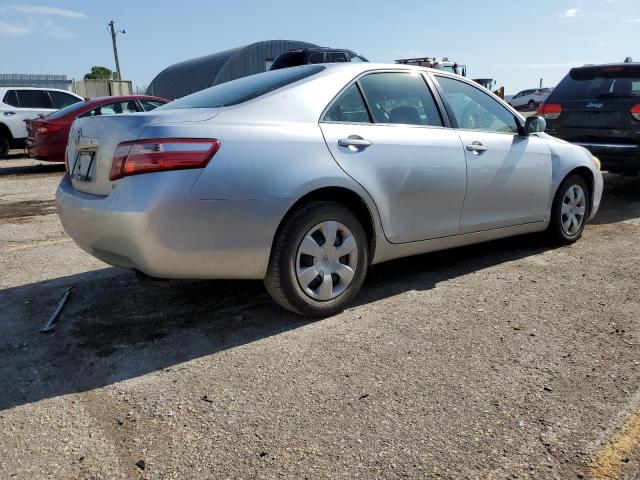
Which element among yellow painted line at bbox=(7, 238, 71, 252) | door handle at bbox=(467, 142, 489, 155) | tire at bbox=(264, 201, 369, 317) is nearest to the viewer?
tire at bbox=(264, 201, 369, 317)

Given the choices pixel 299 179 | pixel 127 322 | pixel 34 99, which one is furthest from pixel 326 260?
pixel 34 99

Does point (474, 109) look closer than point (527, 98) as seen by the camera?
Yes

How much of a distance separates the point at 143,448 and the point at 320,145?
1899 mm

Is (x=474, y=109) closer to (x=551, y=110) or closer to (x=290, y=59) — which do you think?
(x=551, y=110)

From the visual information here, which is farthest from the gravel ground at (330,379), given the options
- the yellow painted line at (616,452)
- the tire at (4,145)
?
the tire at (4,145)

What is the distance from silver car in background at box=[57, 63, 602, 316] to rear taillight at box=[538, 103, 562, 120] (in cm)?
340

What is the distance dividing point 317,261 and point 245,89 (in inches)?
48.5

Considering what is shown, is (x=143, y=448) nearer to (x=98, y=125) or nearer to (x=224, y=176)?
(x=224, y=176)

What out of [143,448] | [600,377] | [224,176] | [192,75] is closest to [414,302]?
[600,377]

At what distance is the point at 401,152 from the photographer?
366 centimetres

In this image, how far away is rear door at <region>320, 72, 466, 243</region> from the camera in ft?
11.4

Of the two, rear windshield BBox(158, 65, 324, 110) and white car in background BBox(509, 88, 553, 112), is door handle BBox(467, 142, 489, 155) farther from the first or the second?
white car in background BBox(509, 88, 553, 112)

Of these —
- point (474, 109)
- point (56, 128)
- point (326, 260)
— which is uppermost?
point (474, 109)

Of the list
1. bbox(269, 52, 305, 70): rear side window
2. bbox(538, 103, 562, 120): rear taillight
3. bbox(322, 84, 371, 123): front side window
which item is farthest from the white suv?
bbox(322, 84, 371, 123): front side window
